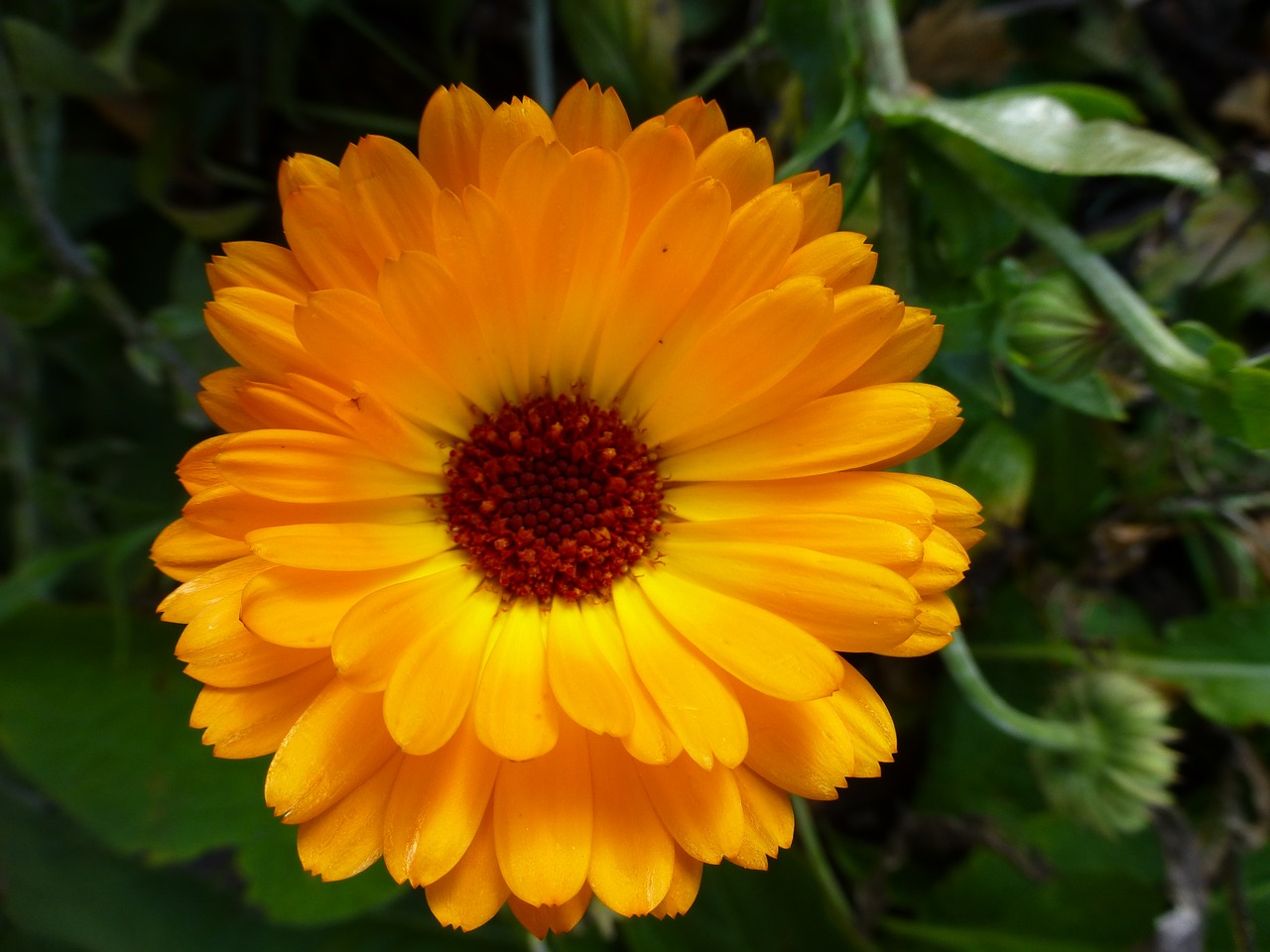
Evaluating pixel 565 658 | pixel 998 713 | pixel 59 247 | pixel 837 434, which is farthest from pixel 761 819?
pixel 59 247

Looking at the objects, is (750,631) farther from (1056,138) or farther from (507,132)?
(1056,138)

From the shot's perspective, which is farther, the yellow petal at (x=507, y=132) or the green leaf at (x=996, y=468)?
the green leaf at (x=996, y=468)

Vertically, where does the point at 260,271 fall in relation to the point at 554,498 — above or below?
above

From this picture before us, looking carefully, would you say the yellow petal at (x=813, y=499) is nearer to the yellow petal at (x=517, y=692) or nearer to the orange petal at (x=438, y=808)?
the yellow petal at (x=517, y=692)

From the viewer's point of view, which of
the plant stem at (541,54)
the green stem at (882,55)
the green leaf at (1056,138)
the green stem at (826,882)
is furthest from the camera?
the plant stem at (541,54)

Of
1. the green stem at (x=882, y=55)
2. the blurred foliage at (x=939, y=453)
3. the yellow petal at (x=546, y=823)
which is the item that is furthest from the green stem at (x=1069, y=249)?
the yellow petal at (x=546, y=823)
